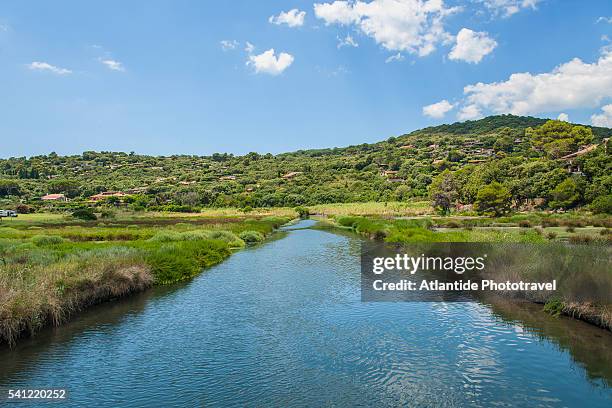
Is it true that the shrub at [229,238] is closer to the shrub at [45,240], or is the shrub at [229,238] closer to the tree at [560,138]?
the shrub at [45,240]

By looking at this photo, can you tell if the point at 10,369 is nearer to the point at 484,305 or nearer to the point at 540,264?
the point at 484,305

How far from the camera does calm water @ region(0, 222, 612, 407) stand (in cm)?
1203

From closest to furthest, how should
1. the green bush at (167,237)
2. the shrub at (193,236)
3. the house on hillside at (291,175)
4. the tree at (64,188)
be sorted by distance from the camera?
1. the green bush at (167,237)
2. the shrub at (193,236)
3. the tree at (64,188)
4. the house on hillside at (291,175)

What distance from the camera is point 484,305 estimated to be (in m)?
21.0

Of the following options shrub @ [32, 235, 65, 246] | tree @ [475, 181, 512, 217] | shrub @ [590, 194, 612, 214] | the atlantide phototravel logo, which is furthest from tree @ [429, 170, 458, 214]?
shrub @ [32, 235, 65, 246]

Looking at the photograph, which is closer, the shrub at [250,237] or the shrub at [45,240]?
the shrub at [45,240]

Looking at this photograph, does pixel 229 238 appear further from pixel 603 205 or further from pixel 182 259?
pixel 603 205

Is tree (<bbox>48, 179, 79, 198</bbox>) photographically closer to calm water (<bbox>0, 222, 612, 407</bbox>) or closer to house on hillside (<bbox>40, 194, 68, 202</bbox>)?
house on hillside (<bbox>40, 194, 68, 202</bbox>)

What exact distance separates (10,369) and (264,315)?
9.24 metres

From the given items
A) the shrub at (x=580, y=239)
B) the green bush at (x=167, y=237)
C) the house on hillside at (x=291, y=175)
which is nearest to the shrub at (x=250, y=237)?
the green bush at (x=167, y=237)

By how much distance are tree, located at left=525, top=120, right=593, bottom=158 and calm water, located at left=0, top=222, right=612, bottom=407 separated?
341 feet

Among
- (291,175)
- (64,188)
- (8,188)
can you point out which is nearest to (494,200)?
(291,175)

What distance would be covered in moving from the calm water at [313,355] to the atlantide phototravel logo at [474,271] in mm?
1577

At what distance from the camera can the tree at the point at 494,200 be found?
67.4 meters
